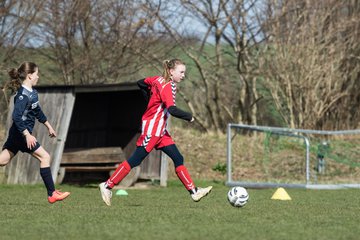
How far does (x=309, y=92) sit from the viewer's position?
71.0 ft

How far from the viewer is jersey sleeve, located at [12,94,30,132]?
30.8ft

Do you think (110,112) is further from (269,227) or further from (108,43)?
(269,227)

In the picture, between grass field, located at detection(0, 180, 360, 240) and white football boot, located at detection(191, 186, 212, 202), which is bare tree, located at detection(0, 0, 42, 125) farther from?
white football boot, located at detection(191, 186, 212, 202)

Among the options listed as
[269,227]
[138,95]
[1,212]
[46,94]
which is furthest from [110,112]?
[269,227]

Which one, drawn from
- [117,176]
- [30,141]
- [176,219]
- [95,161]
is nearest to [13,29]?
[95,161]

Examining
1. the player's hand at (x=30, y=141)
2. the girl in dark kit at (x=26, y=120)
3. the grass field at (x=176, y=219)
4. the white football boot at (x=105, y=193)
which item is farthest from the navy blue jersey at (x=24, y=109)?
the white football boot at (x=105, y=193)

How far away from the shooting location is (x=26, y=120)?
9.60 metres

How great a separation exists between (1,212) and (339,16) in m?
15.9

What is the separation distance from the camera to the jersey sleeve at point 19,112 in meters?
9.38

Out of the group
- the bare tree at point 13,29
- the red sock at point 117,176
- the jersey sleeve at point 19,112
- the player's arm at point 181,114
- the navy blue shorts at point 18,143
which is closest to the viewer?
the player's arm at point 181,114

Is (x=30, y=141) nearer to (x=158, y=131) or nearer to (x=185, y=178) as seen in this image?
(x=158, y=131)

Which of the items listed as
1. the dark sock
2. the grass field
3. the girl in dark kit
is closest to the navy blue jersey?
the girl in dark kit

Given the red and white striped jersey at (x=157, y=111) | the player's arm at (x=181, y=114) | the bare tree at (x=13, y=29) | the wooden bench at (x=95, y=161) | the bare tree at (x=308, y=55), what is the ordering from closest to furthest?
Answer: the player's arm at (x=181, y=114) < the red and white striped jersey at (x=157, y=111) < the wooden bench at (x=95, y=161) < the bare tree at (x=13, y=29) < the bare tree at (x=308, y=55)

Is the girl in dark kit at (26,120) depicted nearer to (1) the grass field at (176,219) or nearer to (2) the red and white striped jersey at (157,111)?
(1) the grass field at (176,219)
